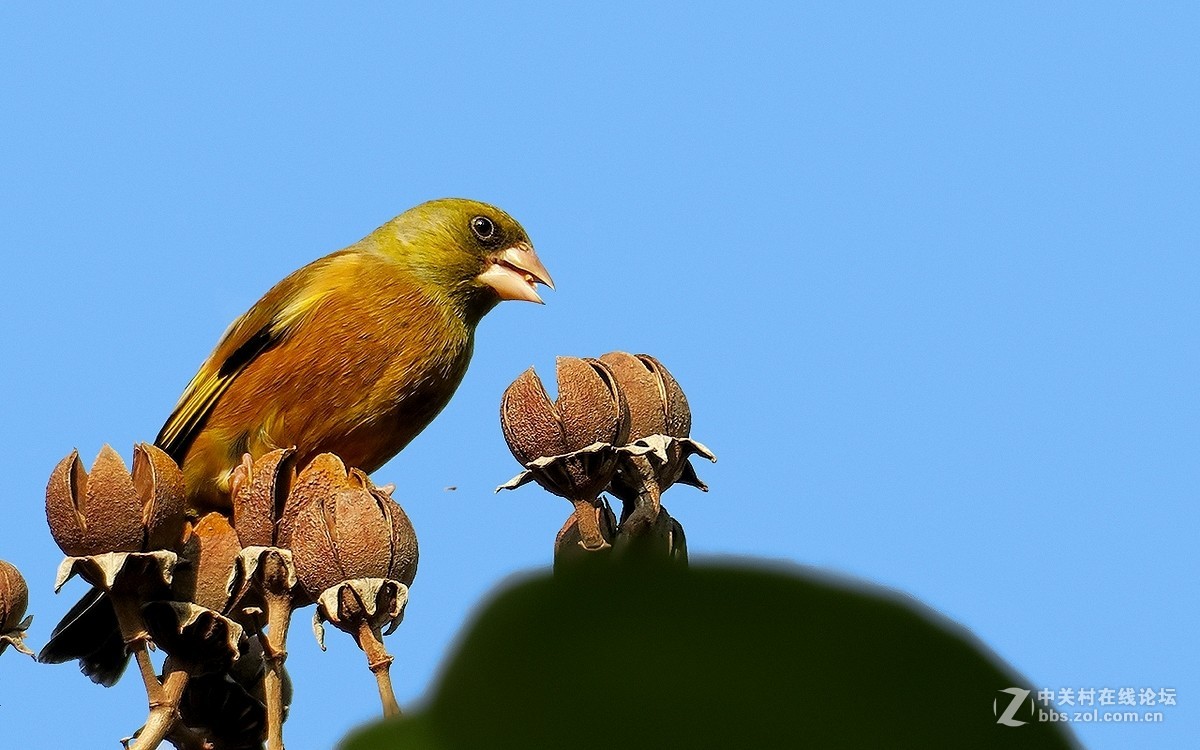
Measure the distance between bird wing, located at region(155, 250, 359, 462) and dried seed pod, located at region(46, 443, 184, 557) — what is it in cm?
127

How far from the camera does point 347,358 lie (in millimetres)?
4512

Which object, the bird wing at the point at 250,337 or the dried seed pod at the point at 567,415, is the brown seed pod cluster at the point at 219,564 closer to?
the dried seed pod at the point at 567,415

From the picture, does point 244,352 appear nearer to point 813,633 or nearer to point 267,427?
point 267,427

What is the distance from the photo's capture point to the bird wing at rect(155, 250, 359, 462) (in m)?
4.70

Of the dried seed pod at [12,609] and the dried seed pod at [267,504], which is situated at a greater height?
the dried seed pod at [267,504]

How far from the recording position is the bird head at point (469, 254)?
190 inches

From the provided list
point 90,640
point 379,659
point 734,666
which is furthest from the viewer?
point 90,640

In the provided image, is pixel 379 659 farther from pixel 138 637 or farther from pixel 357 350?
pixel 357 350

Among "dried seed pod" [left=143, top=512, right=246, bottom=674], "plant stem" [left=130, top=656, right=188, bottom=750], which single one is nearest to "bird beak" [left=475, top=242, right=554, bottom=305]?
"dried seed pod" [left=143, top=512, right=246, bottom=674]

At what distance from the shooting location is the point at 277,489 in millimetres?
3621

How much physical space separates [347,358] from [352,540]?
1441 mm

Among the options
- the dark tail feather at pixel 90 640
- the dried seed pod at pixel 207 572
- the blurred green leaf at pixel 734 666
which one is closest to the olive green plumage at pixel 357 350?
the dark tail feather at pixel 90 640

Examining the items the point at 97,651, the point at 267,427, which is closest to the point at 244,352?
the point at 267,427

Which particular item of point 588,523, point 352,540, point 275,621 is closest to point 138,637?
point 275,621
